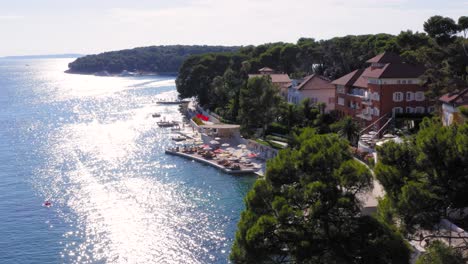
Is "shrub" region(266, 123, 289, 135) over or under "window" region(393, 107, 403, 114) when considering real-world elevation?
under

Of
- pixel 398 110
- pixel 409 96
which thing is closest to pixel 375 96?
pixel 398 110

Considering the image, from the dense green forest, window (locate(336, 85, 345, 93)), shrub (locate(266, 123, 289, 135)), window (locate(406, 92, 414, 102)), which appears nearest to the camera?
the dense green forest

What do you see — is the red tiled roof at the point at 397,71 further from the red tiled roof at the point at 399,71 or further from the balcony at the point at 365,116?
the balcony at the point at 365,116

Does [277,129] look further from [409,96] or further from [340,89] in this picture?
[409,96]

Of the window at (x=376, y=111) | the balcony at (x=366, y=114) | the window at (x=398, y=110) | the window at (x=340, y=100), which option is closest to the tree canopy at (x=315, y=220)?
the window at (x=376, y=111)

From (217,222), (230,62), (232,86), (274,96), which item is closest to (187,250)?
(217,222)

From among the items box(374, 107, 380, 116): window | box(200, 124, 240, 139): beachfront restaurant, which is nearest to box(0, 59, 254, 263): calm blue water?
box(200, 124, 240, 139): beachfront restaurant

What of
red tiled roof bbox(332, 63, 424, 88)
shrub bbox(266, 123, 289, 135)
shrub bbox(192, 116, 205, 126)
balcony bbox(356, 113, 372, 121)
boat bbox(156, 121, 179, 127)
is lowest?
boat bbox(156, 121, 179, 127)

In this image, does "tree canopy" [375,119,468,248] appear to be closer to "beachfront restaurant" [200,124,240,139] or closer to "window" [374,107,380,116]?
"window" [374,107,380,116]
